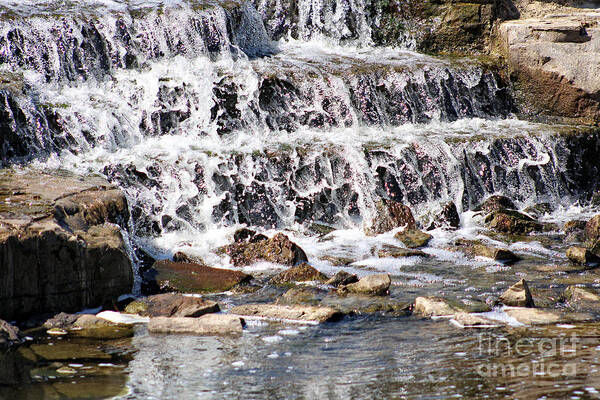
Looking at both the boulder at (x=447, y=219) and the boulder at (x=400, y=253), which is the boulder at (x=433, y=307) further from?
the boulder at (x=447, y=219)

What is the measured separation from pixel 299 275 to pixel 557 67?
8892mm

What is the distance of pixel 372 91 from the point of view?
13602 millimetres

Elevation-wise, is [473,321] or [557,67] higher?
[557,67]

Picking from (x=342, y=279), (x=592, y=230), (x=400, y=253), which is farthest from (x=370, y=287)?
(x=592, y=230)

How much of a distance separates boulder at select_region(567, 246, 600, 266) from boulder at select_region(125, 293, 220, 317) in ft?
15.1

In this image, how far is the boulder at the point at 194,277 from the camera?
793cm

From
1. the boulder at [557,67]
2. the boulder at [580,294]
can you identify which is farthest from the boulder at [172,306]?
the boulder at [557,67]

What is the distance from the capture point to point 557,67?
48.5 ft

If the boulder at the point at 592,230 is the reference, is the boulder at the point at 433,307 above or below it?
above

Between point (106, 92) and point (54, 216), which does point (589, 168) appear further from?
point (54, 216)

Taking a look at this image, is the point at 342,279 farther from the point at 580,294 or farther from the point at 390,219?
the point at 390,219

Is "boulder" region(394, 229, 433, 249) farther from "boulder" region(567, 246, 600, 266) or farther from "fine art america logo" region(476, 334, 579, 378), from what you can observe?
"fine art america logo" region(476, 334, 579, 378)

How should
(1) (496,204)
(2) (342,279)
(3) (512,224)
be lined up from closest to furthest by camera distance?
(2) (342,279) → (3) (512,224) → (1) (496,204)

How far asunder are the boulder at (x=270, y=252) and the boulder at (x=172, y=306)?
1949 millimetres
